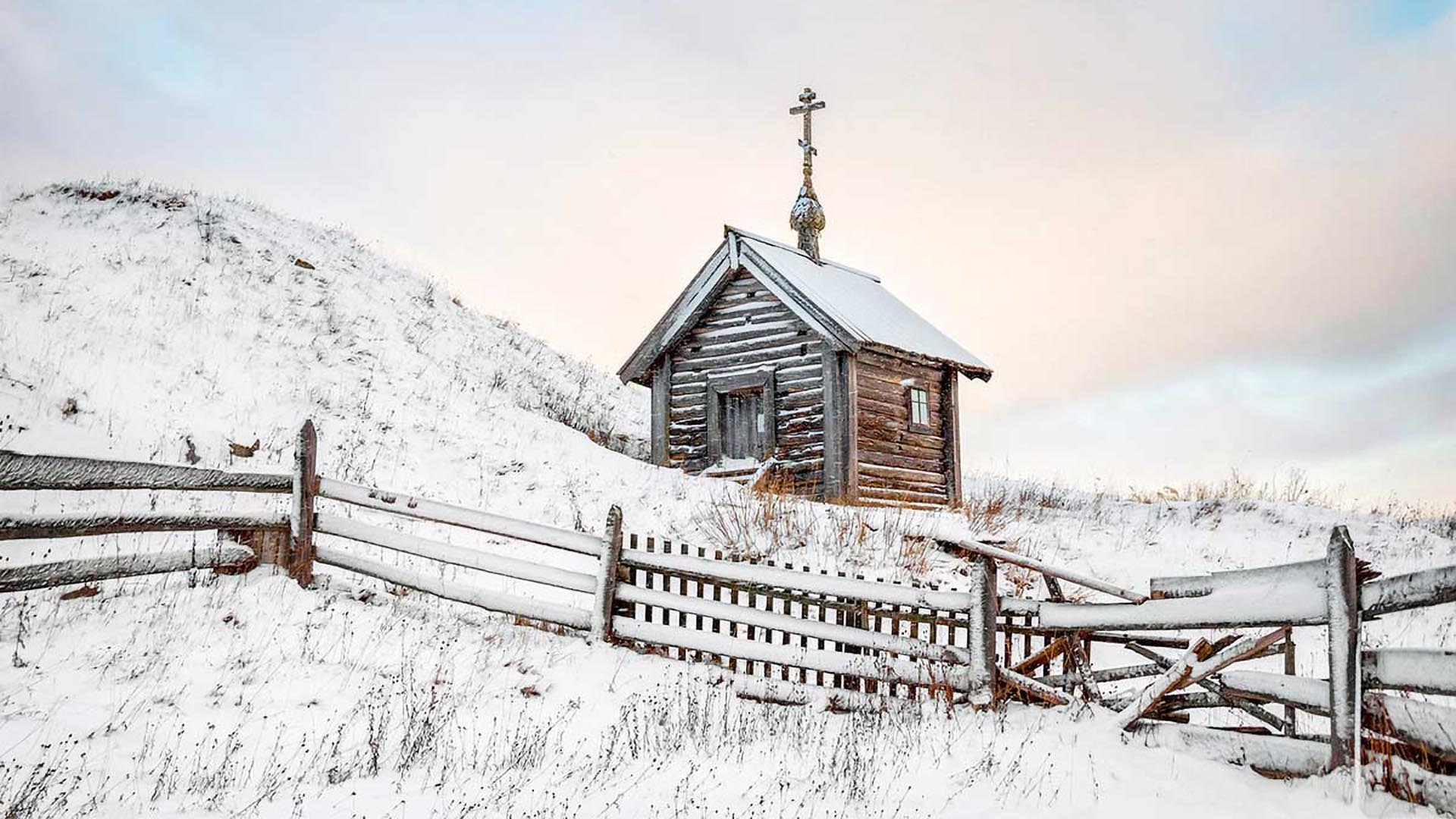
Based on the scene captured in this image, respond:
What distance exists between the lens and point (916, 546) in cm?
1388

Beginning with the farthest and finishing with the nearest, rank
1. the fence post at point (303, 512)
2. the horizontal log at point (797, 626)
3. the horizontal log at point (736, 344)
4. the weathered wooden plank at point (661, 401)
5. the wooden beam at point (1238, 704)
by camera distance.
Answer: the weathered wooden plank at point (661, 401) → the horizontal log at point (736, 344) → the fence post at point (303, 512) → the horizontal log at point (797, 626) → the wooden beam at point (1238, 704)

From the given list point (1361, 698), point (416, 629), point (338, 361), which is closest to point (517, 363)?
point (338, 361)

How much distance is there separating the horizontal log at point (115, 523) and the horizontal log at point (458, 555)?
60 cm

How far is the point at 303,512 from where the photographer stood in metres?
10.4

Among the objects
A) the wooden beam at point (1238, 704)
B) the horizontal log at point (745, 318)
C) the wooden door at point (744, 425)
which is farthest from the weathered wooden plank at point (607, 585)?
the horizontal log at point (745, 318)

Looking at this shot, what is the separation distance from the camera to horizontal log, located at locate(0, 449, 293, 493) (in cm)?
809

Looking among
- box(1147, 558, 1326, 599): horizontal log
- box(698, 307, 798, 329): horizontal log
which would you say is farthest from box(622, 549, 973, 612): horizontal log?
box(698, 307, 798, 329): horizontal log

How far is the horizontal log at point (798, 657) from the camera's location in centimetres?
843

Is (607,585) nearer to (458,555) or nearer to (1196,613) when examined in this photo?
(458,555)

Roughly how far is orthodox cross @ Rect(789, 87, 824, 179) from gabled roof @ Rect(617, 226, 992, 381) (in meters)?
2.40

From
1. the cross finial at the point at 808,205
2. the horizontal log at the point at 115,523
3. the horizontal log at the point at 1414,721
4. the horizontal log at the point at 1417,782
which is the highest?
the cross finial at the point at 808,205

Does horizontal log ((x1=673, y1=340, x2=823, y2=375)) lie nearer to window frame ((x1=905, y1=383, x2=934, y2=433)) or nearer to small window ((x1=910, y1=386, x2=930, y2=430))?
window frame ((x1=905, y1=383, x2=934, y2=433))

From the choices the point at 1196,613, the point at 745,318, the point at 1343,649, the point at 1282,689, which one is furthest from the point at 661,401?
the point at 1343,649

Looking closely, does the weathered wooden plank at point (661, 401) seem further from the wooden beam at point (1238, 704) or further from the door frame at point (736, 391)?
the wooden beam at point (1238, 704)
